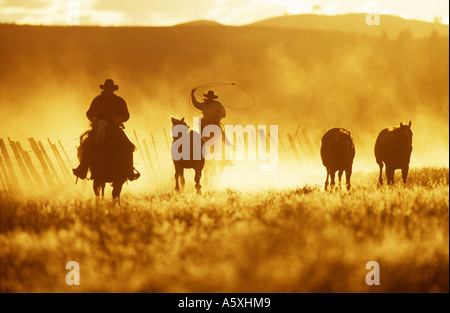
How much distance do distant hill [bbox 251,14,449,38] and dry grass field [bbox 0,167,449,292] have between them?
81.7 meters

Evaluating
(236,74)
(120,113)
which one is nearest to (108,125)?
(120,113)

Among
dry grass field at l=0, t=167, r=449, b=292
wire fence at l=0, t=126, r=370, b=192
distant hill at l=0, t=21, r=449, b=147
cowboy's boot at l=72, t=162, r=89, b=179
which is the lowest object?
dry grass field at l=0, t=167, r=449, b=292

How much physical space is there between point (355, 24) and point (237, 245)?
93481 mm

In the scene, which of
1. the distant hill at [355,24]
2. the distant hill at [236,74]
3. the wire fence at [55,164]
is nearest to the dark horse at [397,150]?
the wire fence at [55,164]

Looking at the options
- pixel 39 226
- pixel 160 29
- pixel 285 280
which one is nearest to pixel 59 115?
pixel 160 29

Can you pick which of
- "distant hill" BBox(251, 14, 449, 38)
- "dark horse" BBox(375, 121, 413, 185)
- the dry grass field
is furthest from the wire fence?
"distant hill" BBox(251, 14, 449, 38)

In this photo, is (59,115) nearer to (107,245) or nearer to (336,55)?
(336,55)

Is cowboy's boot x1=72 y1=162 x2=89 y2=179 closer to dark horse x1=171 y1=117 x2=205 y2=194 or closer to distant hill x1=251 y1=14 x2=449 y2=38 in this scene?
dark horse x1=171 y1=117 x2=205 y2=194

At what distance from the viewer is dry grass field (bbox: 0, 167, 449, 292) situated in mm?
6953

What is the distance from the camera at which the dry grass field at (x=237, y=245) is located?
22.8ft

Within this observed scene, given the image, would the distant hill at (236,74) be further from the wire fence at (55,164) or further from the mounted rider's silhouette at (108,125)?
the mounted rider's silhouette at (108,125)

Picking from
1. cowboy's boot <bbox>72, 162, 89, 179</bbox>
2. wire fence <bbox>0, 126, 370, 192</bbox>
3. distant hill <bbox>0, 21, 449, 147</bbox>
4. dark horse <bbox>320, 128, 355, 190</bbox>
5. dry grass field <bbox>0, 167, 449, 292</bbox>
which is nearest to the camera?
dry grass field <bbox>0, 167, 449, 292</bbox>

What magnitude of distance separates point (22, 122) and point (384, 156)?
37.0m

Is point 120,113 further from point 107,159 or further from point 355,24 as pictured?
point 355,24
